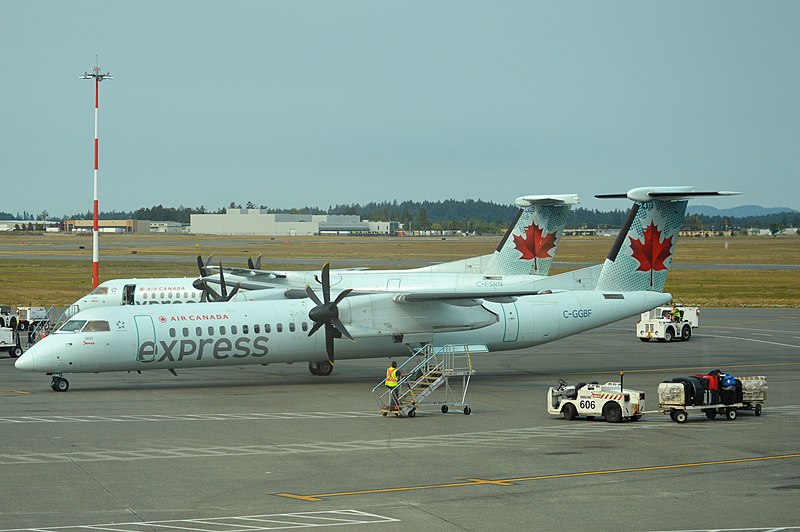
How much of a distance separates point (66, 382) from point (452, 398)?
13.7 m

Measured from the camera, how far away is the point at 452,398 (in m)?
34.0

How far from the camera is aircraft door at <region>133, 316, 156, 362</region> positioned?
34.9m

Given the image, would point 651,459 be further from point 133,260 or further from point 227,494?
point 133,260

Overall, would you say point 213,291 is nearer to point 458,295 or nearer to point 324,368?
point 324,368

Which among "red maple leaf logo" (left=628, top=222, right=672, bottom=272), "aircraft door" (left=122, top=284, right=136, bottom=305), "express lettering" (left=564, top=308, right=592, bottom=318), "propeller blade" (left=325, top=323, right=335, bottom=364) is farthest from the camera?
"aircraft door" (left=122, top=284, right=136, bottom=305)

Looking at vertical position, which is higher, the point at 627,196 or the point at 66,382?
the point at 627,196

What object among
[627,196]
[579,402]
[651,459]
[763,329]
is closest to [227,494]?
[651,459]

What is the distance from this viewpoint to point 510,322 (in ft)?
127

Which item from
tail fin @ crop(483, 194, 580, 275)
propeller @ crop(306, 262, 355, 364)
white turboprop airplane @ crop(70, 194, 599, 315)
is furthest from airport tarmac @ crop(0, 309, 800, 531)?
tail fin @ crop(483, 194, 580, 275)

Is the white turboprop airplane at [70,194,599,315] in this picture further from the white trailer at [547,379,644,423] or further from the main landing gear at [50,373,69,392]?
the white trailer at [547,379,644,423]

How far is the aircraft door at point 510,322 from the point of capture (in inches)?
1518

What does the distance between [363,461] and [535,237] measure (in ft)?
90.3

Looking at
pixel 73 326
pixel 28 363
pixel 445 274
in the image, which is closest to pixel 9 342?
pixel 73 326

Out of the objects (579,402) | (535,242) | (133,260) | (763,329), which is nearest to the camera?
(579,402)
